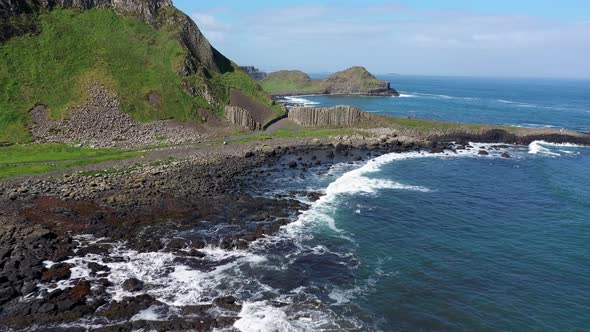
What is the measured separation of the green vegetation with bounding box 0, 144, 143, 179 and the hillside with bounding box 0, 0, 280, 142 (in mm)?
5164

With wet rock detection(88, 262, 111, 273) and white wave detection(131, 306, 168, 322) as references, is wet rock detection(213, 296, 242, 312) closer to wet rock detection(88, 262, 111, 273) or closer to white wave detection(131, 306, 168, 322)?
white wave detection(131, 306, 168, 322)

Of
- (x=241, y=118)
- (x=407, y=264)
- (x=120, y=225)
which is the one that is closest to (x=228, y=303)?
(x=407, y=264)

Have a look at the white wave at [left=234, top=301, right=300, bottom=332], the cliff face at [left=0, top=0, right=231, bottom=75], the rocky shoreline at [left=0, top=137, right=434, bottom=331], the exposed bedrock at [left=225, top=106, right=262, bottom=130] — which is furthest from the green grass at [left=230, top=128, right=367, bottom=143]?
the white wave at [left=234, top=301, right=300, bottom=332]

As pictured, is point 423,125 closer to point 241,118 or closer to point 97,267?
point 241,118

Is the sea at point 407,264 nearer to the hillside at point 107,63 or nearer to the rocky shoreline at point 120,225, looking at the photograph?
the rocky shoreline at point 120,225

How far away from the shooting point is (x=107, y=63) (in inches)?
3378

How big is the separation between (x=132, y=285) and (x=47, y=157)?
39.8 meters

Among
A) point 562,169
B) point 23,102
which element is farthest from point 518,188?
point 23,102

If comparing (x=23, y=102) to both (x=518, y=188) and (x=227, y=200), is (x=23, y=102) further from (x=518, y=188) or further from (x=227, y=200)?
(x=518, y=188)

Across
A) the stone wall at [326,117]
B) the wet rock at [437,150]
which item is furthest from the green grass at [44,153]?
the wet rock at [437,150]

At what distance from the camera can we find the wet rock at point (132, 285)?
31156 mm

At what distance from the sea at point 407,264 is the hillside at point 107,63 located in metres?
40.6

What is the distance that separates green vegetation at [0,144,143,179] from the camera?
2176 inches

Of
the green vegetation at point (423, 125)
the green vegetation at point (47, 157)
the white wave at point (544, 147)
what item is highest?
the green vegetation at point (423, 125)
